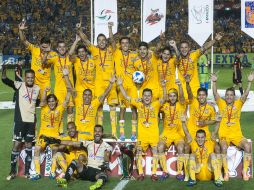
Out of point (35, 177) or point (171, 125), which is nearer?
point (35, 177)

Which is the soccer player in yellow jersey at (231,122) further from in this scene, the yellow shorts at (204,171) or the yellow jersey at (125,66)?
the yellow jersey at (125,66)

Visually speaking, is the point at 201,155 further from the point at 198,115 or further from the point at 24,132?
the point at 24,132

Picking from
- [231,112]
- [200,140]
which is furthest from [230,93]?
[200,140]

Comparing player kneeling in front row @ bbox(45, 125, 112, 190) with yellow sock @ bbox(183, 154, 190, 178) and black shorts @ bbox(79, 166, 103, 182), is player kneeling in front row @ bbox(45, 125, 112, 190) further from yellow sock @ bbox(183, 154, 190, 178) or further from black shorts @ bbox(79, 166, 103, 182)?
yellow sock @ bbox(183, 154, 190, 178)

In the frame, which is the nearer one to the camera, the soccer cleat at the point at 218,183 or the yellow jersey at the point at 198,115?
the soccer cleat at the point at 218,183

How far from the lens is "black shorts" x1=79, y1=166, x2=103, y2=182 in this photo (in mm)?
Result: 8898

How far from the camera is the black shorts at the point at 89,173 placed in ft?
29.2

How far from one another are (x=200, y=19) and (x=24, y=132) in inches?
352

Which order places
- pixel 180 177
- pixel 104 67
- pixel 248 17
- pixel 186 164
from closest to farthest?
1. pixel 186 164
2. pixel 180 177
3. pixel 104 67
4. pixel 248 17

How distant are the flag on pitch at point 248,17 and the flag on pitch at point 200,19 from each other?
1.04m

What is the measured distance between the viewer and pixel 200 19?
55.5 ft

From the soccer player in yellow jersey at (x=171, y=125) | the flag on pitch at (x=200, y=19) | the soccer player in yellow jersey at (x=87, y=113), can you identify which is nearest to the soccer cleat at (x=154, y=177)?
the soccer player in yellow jersey at (x=171, y=125)

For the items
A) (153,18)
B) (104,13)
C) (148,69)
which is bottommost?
(148,69)

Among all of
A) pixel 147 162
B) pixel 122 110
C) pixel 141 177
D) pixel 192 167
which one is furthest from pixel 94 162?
pixel 122 110
